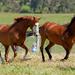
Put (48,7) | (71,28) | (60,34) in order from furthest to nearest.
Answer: (48,7) < (60,34) < (71,28)

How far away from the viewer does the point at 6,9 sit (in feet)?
339

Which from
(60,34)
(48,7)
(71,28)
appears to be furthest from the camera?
(48,7)

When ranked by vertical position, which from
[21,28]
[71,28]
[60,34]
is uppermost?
[71,28]

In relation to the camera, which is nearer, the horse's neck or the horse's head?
the horse's head

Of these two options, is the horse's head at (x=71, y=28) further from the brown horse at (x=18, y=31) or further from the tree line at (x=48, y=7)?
the tree line at (x=48, y=7)

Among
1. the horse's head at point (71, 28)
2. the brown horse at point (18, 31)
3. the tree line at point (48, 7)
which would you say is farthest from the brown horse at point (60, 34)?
the tree line at point (48, 7)

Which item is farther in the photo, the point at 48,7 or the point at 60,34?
the point at 48,7

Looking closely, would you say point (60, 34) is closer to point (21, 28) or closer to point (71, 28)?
point (71, 28)

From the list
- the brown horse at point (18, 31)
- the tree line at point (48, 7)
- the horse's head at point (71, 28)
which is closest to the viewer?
the horse's head at point (71, 28)

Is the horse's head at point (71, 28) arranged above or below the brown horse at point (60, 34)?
above

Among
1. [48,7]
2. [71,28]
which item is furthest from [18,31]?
[48,7]

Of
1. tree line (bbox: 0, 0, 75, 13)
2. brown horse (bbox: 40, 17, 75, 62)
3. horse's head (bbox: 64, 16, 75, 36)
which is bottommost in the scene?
tree line (bbox: 0, 0, 75, 13)

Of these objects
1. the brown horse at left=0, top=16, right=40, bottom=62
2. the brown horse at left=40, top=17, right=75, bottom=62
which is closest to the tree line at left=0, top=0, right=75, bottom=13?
the brown horse at left=40, top=17, right=75, bottom=62

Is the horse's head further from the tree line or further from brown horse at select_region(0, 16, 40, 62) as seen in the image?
the tree line
